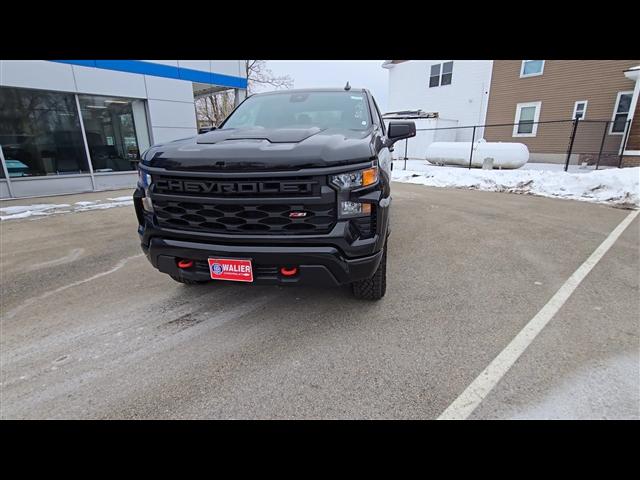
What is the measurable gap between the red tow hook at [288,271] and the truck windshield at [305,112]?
5.14 ft

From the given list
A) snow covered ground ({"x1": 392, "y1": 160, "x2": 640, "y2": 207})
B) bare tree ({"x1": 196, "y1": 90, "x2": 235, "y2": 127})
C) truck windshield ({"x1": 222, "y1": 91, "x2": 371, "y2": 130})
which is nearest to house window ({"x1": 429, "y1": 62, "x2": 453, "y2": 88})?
snow covered ground ({"x1": 392, "y1": 160, "x2": 640, "y2": 207})

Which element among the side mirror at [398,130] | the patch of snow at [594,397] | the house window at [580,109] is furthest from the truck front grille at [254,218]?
the house window at [580,109]

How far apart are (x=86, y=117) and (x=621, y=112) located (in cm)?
2001

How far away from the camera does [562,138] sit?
15797 mm

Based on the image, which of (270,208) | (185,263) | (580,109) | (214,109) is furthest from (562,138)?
(214,109)

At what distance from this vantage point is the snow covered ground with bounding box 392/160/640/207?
8.02 meters

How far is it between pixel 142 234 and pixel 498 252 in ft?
13.8

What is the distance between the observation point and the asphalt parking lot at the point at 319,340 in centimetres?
193

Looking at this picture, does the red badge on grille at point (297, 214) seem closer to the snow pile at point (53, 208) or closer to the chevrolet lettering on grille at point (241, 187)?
the chevrolet lettering on grille at point (241, 187)

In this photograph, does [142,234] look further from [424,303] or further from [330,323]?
[424,303]

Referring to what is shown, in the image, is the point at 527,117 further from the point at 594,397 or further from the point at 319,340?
the point at 319,340

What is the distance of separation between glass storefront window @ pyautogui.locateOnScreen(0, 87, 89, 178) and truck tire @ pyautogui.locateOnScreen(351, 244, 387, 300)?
1010 centimetres

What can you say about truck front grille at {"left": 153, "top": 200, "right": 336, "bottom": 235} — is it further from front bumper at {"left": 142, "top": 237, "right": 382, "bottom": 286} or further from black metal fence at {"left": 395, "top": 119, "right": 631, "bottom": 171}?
black metal fence at {"left": 395, "top": 119, "right": 631, "bottom": 171}
